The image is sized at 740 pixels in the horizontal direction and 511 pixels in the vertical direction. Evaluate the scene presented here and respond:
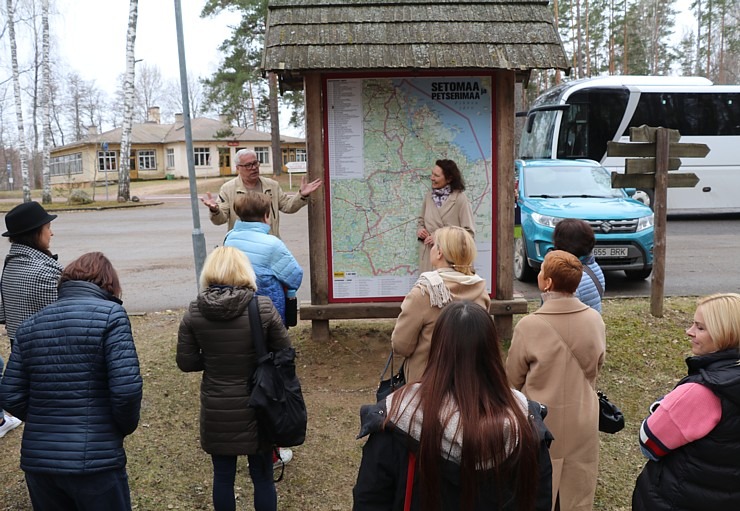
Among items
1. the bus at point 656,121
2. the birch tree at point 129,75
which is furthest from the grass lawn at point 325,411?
the birch tree at point 129,75

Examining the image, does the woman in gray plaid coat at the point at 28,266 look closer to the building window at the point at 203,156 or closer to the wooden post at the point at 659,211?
the wooden post at the point at 659,211

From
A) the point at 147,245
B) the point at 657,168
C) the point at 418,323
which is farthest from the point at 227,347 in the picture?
the point at 147,245

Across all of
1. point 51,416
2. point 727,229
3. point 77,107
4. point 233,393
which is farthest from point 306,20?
point 77,107

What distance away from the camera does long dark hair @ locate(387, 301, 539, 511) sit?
6.46 ft

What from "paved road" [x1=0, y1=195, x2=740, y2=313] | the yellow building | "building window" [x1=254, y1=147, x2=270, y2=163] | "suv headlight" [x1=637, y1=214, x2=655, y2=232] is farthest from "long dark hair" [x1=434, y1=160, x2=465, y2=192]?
"building window" [x1=254, y1=147, x2=270, y2=163]

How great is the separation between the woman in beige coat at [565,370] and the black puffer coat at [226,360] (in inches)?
49.1

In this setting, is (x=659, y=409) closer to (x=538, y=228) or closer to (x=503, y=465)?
(x=503, y=465)

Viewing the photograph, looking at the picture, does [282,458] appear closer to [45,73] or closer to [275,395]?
[275,395]

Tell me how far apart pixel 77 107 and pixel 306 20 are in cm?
7476

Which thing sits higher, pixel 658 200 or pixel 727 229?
pixel 658 200

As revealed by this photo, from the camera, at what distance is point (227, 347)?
3463 mm

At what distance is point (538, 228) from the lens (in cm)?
1025

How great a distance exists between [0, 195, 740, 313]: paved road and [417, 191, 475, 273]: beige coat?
3.79m

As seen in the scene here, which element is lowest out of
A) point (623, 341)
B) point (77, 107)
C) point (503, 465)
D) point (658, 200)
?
point (623, 341)
